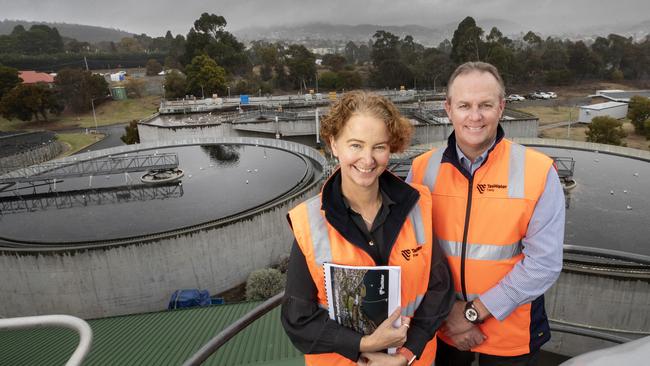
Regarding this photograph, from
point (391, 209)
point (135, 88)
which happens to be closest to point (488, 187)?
point (391, 209)

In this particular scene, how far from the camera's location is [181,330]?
26.8 feet

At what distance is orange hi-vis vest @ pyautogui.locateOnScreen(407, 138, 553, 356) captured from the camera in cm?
238

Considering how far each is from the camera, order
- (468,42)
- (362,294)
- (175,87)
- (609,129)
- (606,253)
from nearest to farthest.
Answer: (362,294)
(606,253)
(609,129)
(175,87)
(468,42)

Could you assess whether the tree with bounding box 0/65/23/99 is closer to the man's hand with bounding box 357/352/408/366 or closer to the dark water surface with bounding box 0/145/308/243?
the dark water surface with bounding box 0/145/308/243

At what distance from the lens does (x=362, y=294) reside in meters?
2.04

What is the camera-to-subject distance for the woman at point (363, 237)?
207cm

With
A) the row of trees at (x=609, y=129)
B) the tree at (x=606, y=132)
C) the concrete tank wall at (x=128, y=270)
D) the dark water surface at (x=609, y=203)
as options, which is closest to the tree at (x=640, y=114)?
the row of trees at (x=609, y=129)

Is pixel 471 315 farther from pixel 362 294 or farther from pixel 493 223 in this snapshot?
pixel 362 294

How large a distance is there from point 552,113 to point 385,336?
53.4 meters

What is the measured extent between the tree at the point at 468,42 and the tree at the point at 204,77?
121ft

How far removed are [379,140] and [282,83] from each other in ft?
227

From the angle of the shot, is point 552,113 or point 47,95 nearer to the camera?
point 552,113

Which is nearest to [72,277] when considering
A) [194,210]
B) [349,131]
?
[194,210]

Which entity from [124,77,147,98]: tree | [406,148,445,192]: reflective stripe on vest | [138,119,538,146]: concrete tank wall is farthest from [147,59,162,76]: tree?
[406,148,445,192]: reflective stripe on vest
